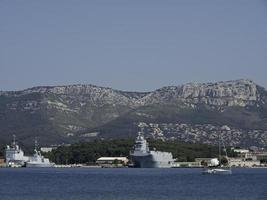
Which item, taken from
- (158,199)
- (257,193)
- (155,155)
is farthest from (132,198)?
(155,155)

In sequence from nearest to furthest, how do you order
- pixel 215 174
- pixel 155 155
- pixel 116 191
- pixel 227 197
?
1. pixel 227 197
2. pixel 116 191
3. pixel 215 174
4. pixel 155 155

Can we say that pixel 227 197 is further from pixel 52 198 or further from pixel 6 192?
pixel 6 192

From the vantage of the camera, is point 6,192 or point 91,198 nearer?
point 91,198

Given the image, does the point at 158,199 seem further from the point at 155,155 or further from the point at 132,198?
the point at 155,155

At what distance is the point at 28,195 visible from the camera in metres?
74.1

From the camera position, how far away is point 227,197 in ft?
237

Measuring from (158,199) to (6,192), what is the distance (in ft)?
60.2

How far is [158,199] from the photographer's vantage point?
6756 centimetres

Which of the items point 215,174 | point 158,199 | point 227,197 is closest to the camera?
point 158,199

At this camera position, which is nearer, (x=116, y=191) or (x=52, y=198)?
(x=52, y=198)

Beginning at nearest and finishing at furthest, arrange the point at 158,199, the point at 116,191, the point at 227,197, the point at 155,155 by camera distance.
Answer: the point at 158,199 → the point at 227,197 → the point at 116,191 → the point at 155,155

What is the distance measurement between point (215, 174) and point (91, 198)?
7780cm

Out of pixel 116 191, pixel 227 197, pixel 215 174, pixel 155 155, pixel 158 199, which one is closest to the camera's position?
pixel 158 199

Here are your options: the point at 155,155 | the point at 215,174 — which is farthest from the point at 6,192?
the point at 155,155
